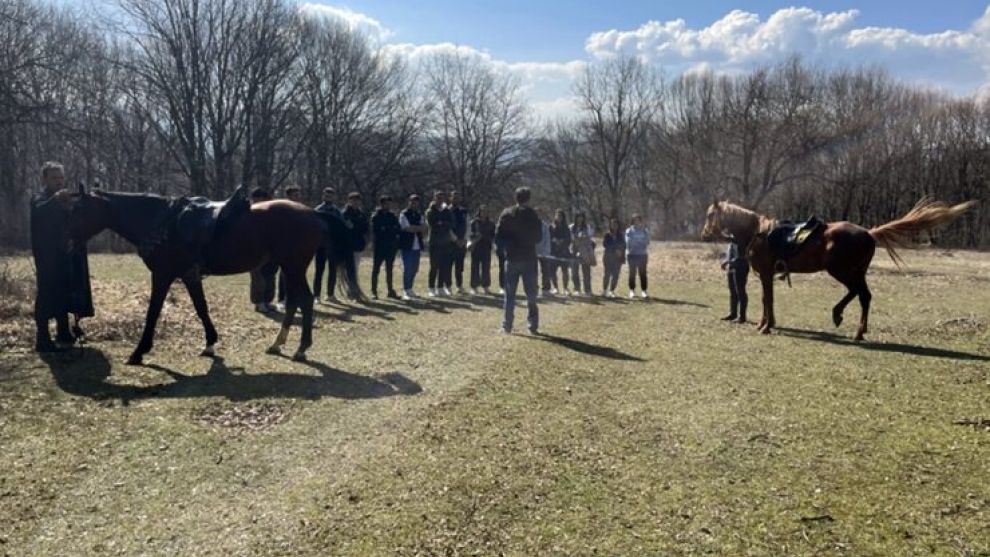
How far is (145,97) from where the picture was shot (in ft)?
108

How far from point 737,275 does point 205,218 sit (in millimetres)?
8626

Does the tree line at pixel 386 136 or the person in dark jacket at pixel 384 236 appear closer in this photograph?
the person in dark jacket at pixel 384 236

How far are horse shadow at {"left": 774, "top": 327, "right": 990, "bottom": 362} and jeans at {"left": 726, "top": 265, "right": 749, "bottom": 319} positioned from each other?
33.7 inches

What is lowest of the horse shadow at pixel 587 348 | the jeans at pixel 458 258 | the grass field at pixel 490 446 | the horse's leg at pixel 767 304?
the grass field at pixel 490 446

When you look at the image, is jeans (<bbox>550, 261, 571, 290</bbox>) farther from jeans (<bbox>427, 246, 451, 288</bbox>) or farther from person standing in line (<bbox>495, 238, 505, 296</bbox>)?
jeans (<bbox>427, 246, 451, 288</bbox>)

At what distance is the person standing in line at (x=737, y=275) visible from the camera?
37.7 feet

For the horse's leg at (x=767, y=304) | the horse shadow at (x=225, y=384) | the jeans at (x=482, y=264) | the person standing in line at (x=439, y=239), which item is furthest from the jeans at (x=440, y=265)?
the horse shadow at (x=225, y=384)

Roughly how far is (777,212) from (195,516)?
45.6m

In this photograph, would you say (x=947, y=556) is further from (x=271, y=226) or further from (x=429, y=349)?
(x=271, y=226)

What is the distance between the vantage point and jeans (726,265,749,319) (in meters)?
11.6

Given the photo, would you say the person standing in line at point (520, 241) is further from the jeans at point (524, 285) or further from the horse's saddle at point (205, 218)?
the horse's saddle at point (205, 218)

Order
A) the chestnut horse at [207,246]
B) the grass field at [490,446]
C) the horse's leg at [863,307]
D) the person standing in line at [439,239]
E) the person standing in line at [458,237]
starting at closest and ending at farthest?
the grass field at [490,446], the chestnut horse at [207,246], the horse's leg at [863,307], the person standing in line at [439,239], the person standing in line at [458,237]

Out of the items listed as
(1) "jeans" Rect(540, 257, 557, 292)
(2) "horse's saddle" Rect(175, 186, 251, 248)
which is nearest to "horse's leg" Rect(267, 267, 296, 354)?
(2) "horse's saddle" Rect(175, 186, 251, 248)

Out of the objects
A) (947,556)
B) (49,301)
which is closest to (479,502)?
(947,556)
